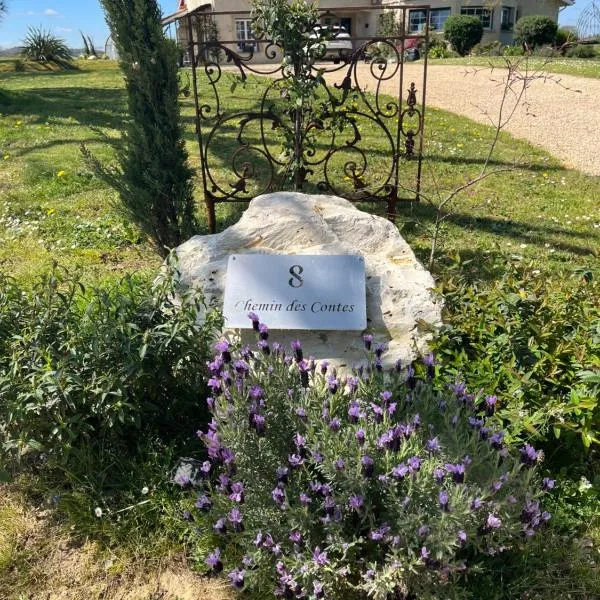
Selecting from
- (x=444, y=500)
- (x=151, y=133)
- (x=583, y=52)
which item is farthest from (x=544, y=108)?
(x=583, y=52)

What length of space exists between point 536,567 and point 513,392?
2.42 ft

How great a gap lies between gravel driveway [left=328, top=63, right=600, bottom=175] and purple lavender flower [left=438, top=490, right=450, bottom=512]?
5566 mm

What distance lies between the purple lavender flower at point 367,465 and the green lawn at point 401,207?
2.58 metres

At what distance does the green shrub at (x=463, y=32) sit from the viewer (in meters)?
27.8

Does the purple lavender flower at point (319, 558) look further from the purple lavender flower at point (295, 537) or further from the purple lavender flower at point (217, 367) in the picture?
the purple lavender flower at point (217, 367)

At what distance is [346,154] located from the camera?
842cm

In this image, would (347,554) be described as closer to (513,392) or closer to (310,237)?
(513,392)

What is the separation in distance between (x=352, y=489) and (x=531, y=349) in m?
1.30

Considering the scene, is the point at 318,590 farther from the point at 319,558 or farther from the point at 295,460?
the point at 295,460

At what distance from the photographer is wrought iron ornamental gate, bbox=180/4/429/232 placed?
504 cm

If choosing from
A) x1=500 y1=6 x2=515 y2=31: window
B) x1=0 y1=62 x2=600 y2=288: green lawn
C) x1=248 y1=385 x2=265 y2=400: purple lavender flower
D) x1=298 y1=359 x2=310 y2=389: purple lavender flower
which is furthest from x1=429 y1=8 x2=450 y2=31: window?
x1=248 y1=385 x2=265 y2=400: purple lavender flower

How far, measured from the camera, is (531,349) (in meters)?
2.80

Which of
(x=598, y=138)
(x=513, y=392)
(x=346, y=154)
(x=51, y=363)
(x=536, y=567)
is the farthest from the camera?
(x=598, y=138)

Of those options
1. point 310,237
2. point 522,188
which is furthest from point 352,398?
point 522,188
